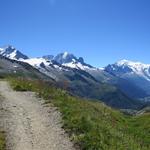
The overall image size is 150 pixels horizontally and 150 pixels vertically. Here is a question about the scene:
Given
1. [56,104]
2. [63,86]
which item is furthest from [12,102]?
[63,86]

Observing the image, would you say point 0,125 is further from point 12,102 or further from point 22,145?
point 12,102

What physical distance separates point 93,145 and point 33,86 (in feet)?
84.6

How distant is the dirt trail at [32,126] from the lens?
20.9 m

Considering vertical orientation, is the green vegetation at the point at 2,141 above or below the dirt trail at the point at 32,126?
below

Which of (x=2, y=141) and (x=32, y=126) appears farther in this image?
(x=32, y=126)

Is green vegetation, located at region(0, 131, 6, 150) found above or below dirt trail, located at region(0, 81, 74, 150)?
below

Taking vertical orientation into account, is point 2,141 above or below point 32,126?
below

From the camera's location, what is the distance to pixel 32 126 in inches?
978

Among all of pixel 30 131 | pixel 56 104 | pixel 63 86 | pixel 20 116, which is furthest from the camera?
pixel 63 86

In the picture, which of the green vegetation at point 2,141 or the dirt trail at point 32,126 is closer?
the green vegetation at point 2,141

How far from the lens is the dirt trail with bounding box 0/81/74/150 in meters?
20.9

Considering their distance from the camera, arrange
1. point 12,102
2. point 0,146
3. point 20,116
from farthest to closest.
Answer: point 12,102 < point 20,116 < point 0,146

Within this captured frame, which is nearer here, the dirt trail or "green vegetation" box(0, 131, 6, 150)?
"green vegetation" box(0, 131, 6, 150)

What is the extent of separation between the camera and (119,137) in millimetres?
23594
